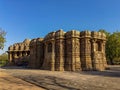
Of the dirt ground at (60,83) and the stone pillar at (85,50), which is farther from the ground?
the stone pillar at (85,50)

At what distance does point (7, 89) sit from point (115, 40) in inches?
1733

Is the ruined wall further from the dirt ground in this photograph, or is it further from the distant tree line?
the dirt ground

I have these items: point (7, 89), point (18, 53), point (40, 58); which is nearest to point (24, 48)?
point (18, 53)

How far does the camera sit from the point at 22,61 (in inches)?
1821

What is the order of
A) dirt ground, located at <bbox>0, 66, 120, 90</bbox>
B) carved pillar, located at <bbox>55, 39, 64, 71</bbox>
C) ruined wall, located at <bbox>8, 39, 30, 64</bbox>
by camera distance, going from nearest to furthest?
dirt ground, located at <bbox>0, 66, 120, 90</bbox> → carved pillar, located at <bbox>55, 39, 64, 71</bbox> → ruined wall, located at <bbox>8, 39, 30, 64</bbox>

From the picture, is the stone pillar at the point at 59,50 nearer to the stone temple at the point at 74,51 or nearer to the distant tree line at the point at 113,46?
the stone temple at the point at 74,51

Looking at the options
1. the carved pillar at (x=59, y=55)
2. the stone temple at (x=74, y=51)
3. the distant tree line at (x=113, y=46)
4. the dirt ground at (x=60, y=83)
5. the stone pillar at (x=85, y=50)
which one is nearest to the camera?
the dirt ground at (x=60, y=83)

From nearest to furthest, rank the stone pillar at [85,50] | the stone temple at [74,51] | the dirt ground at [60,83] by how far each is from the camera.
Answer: the dirt ground at [60,83] → the stone pillar at [85,50] → the stone temple at [74,51]

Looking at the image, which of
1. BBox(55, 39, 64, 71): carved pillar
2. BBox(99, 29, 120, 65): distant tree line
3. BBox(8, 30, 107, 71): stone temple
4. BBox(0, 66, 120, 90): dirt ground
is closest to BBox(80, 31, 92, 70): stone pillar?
BBox(8, 30, 107, 71): stone temple

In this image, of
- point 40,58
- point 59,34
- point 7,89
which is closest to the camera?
point 7,89

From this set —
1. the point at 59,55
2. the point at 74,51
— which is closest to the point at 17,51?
the point at 59,55

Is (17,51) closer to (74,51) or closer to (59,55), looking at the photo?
(59,55)

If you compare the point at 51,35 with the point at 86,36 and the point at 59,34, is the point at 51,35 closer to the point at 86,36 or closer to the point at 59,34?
the point at 59,34

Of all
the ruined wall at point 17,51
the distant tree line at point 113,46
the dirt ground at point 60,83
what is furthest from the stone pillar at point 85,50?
the ruined wall at point 17,51
